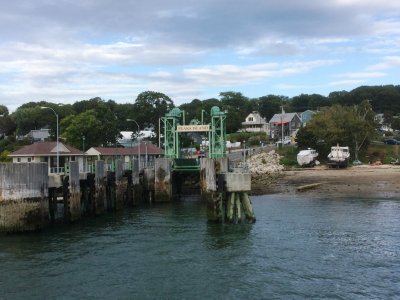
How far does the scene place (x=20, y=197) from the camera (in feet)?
91.6

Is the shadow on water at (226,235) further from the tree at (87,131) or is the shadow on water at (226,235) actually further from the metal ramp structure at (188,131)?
the tree at (87,131)

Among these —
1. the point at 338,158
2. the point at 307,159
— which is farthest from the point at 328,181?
the point at 307,159

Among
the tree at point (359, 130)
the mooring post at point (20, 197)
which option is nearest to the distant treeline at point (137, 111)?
the tree at point (359, 130)

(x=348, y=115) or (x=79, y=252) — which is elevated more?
(x=348, y=115)

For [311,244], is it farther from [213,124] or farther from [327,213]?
[213,124]

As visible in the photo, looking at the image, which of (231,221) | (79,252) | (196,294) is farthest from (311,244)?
(79,252)

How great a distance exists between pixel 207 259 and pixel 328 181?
124ft

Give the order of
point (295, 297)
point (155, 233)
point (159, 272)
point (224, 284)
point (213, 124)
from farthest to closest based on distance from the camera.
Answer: point (213, 124) → point (155, 233) → point (159, 272) → point (224, 284) → point (295, 297)

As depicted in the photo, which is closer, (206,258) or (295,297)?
(295,297)

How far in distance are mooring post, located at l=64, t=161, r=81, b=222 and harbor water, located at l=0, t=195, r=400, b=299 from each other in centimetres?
89

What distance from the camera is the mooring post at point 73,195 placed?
33.2 meters

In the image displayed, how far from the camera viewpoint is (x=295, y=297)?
17.2 m

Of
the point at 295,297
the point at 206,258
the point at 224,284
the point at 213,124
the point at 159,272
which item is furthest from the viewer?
the point at 213,124

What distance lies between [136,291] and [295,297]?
19.6 ft
